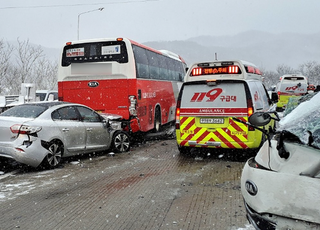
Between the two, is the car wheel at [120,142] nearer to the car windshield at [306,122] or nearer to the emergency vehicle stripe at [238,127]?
the emergency vehicle stripe at [238,127]

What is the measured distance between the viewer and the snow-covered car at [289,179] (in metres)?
2.50

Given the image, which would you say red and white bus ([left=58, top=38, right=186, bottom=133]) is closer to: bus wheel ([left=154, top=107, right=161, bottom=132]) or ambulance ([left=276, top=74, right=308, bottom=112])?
bus wheel ([left=154, top=107, right=161, bottom=132])

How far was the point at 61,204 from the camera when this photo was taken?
491cm

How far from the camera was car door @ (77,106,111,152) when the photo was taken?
8.48 meters

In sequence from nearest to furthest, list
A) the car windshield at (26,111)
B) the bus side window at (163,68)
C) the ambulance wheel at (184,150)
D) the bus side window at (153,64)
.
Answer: the car windshield at (26,111), the ambulance wheel at (184,150), the bus side window at (153,64), the bus side window at (163,68)

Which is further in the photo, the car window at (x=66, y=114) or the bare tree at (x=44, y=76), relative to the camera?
the bare tree at (x=44, y=76)

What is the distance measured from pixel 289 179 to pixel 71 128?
616 cm

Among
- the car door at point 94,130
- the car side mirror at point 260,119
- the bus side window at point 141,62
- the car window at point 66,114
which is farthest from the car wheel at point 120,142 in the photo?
the car side mirror at point 260,119

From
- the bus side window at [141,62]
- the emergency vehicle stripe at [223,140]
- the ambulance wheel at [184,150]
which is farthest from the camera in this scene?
the bus side window at [141,62]

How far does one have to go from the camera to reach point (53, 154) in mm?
7367

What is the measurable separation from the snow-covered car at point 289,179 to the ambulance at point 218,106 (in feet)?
14.1

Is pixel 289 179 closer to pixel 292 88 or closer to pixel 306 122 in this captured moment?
pixel 306 122

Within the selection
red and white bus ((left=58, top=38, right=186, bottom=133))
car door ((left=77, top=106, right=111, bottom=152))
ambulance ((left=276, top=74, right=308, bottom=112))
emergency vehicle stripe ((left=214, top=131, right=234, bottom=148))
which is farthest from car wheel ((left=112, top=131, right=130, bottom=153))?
ambulance ((left=276, top=74, right=308, bottom=112))

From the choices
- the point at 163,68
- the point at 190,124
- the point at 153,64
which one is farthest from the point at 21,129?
the point at 163,68
